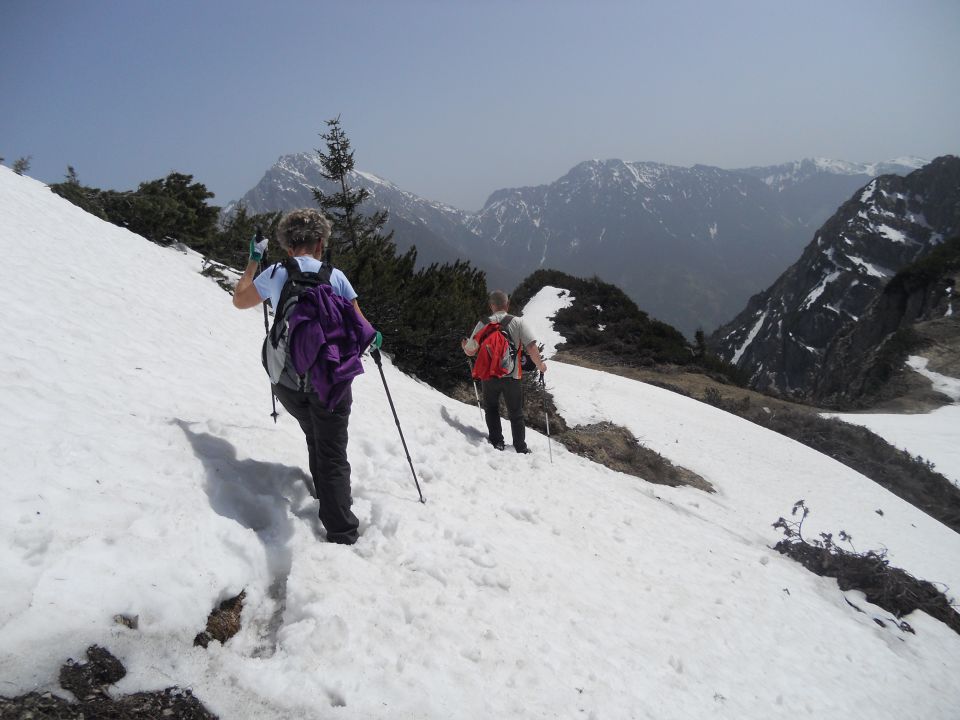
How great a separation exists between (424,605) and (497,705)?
0.87m

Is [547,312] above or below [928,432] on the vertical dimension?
below

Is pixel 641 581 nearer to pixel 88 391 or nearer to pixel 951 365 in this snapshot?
pixel 88 391

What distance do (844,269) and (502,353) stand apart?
12454 centimetres

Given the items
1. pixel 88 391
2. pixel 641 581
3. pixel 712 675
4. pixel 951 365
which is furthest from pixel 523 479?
pixel 951 365

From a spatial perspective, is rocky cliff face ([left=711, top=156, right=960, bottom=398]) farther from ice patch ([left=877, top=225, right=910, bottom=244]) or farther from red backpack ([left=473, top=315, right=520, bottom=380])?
red backpack ([left=473, top=315, right=520, bottom=380])

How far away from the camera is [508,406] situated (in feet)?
27.3

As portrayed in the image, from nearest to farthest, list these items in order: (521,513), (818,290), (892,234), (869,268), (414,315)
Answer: (521,513)
(414,315)
(869,268)
(818,290)
(892,234)

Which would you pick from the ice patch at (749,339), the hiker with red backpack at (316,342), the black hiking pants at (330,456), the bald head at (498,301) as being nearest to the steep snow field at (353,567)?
the black hiking pants at (330,456)

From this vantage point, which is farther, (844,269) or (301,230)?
(844,269)

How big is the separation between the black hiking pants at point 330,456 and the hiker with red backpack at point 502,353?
4227mm

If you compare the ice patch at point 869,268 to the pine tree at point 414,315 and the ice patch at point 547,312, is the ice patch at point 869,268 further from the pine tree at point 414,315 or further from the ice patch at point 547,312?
the pine tree at point 414,315

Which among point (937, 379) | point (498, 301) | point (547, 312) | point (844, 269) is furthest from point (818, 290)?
point (498, 301)

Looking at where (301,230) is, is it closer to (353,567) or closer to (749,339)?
(353,567)

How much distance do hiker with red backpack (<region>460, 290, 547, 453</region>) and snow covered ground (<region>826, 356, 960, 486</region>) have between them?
17.6m
